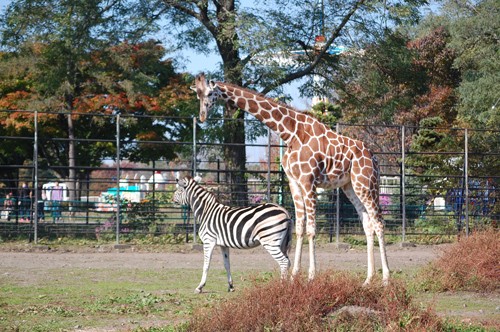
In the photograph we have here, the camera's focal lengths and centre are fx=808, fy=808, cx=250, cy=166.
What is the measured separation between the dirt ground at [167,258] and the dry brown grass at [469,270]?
2.31 m

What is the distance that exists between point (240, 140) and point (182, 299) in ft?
40.8

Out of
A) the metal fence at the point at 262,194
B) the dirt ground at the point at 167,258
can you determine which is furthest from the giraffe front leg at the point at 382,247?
the metal fence at the point at 262,194

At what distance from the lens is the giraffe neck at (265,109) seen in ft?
42.9

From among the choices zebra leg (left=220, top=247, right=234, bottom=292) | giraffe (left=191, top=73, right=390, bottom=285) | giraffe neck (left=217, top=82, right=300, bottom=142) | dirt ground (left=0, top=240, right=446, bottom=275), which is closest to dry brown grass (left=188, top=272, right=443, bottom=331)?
zebra leg (left=220, top=247, right=234, bottom=292)

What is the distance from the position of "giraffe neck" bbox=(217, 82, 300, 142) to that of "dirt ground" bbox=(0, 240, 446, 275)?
3394mm

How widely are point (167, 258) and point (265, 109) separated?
20.8 ft

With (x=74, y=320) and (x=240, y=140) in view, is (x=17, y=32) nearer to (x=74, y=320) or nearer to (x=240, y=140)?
(x=240, y=140)

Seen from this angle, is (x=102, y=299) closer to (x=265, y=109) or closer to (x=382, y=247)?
(x=265, y=109)

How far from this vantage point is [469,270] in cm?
1304

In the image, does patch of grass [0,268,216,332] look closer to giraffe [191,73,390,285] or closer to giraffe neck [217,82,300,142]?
giraffe [191,73,390,285]

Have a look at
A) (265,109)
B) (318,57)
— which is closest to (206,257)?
(265,109)

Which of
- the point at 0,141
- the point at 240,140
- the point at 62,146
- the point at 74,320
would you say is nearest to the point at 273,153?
the point at 62,146

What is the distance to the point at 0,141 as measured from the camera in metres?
31.2

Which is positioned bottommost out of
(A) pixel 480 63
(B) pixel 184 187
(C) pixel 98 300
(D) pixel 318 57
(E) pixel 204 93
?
(C) pixel 98 300
